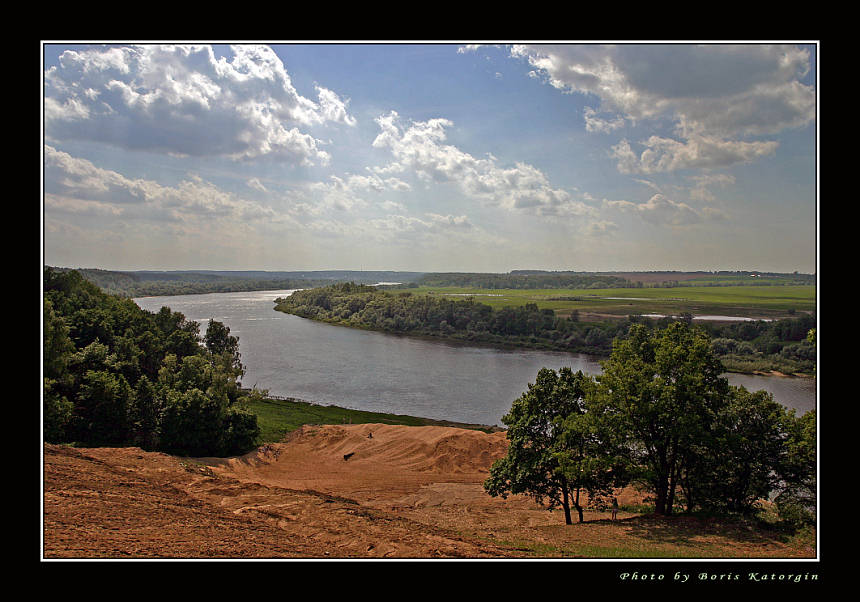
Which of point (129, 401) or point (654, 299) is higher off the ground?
point (654, 299)

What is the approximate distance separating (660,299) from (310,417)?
42.6m

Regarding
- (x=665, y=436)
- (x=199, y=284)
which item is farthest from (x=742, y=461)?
(x=199, y=284)

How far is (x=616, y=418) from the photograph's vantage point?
10141 millimetres

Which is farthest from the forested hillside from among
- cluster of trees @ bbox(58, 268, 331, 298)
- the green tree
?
the green tree

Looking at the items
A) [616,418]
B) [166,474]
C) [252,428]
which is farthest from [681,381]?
[252,428]

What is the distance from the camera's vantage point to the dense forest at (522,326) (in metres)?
39.4

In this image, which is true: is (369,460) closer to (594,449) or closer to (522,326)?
(594,449)

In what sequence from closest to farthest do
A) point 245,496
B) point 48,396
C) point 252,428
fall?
point 245,496, point 48,396, point 252,428

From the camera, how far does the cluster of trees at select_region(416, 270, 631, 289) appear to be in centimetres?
7700

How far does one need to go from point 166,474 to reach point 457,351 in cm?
4211

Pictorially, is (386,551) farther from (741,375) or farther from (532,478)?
(741,375)

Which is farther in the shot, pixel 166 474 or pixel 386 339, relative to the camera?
pixel 386 339

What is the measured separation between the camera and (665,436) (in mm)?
10180
